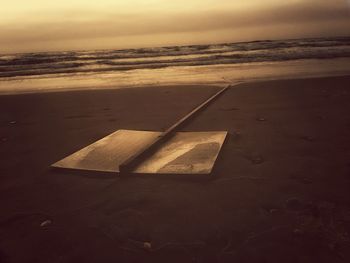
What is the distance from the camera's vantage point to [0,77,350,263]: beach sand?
2268 millimetres

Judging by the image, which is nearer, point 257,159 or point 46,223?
point 46,223

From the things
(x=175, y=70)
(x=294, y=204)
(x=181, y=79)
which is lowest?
(x=294, y=204)

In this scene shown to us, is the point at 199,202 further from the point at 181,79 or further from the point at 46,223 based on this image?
the point at 181,79

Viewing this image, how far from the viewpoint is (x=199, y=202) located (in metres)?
2.86

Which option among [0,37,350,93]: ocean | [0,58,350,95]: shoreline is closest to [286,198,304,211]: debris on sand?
[0,58,350,95]: shoreline

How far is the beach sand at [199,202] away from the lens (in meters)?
2.27

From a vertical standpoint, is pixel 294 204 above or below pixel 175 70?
below

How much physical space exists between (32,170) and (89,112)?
10.6ft

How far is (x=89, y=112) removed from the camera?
22.8ft

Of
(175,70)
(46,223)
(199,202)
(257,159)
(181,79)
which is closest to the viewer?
(46,223)

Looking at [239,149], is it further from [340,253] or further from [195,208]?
[340,253]

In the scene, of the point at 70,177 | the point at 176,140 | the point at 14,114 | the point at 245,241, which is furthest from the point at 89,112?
the point at 245,241

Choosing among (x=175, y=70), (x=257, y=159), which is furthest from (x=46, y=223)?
(x=175, y=70)

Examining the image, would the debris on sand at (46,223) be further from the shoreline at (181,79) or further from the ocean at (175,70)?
the ocean at (175,70)
